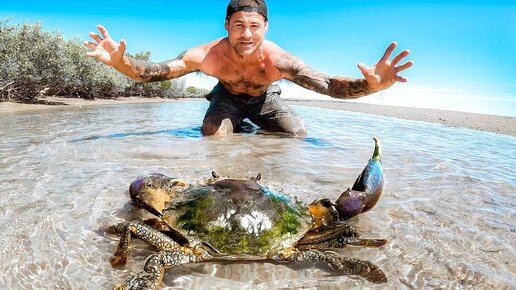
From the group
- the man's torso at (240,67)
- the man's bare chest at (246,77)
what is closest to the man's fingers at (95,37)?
the man's torso at (240,67)

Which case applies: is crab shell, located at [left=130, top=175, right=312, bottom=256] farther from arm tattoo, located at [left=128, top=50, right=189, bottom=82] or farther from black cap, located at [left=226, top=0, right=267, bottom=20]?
black cap, located at [left=226, top=0, right=267, bottom=20]

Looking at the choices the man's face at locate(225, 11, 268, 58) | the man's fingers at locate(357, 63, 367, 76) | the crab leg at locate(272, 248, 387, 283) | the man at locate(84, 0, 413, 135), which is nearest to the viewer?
the crab leg at locate(272, 248, 387, 283)

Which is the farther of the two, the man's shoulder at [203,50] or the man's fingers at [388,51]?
the man's shoulder at [203,50]

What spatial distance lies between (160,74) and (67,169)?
2.29 meters

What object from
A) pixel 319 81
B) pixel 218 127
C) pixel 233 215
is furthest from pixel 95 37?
pixel 233 215

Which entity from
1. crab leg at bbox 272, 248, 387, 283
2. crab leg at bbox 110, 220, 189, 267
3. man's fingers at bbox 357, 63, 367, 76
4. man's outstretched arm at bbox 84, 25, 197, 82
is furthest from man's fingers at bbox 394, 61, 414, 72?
crab leg at bbox 110, 220, 189, 267

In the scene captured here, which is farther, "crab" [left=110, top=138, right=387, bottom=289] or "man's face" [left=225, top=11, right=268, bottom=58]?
"man's face" [left=225, top=11, right=268, bottom=58]

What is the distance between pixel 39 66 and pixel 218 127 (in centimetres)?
1298

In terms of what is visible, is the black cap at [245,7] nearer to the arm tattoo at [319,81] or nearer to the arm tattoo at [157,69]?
the arm tattoo at [319,81]

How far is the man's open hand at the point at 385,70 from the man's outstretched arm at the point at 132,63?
9.83 feet

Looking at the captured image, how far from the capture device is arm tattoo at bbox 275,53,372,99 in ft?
17.5

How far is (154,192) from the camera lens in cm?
273

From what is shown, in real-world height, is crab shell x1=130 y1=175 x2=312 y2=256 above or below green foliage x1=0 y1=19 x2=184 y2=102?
below

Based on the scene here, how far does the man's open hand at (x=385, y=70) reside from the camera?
4551 mm
